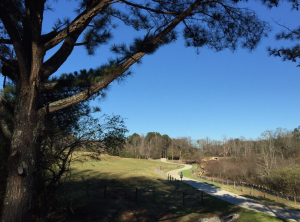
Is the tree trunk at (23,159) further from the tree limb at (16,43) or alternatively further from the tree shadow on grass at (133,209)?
the tree shadow on grass at (133,209)

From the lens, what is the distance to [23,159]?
3.22m

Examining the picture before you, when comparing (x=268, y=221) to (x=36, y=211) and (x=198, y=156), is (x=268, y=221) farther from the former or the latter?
(x=198, y=156)

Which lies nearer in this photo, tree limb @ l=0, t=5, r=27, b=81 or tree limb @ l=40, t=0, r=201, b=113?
tree limb @ l=0, t=5, r=27, b=81

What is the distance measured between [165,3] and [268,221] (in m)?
8.82

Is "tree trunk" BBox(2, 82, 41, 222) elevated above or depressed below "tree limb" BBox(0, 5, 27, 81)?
below

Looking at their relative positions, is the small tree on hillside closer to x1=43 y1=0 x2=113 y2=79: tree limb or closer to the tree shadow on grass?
x1=43 y1=0 x2=113 y2=79: tree limb

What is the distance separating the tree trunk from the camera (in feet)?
10.1

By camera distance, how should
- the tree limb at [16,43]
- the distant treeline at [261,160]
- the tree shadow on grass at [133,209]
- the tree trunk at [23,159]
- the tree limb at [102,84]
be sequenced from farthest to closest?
1. the distant treeline at [261,160]
2. the tree shadow on grass at [133,209]
3. the tree limb at [102,84]
4. the tree limb at [16,43]
5. the tree trunk at [23,159]

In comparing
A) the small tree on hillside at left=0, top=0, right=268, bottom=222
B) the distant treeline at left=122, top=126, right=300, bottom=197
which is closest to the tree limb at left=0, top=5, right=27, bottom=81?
the small tree on hillside at left=0, top=0, right=268, bottom=222

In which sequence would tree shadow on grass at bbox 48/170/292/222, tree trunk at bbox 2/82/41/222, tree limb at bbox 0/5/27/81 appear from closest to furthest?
tree trunk at bbox 2/82/41/222 → tree limb at bbox 0/5/27/81 → tree shadow on grass at bbox 48/170/292/222

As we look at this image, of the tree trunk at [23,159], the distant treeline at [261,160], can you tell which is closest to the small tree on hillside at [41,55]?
the tree trunk at [23,159]

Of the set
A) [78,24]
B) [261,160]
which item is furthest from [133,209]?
[261,160]

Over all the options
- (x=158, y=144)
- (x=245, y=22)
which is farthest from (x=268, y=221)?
(x=158, y=144)

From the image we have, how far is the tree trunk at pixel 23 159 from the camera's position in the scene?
3.08 meters
